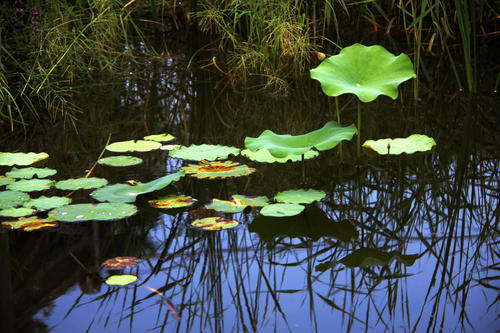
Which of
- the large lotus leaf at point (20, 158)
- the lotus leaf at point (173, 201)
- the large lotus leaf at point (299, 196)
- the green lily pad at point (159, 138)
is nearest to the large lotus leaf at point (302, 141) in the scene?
the large lotus leaf at point (299, 196)

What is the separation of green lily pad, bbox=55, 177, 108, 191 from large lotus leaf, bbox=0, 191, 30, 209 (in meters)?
0.12

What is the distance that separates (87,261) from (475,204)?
1098 mm

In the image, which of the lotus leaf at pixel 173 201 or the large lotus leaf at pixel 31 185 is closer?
the lotus leaf at pixel 173 201

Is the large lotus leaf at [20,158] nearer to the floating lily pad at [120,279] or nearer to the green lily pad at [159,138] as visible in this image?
the green lily pad at [159,138]

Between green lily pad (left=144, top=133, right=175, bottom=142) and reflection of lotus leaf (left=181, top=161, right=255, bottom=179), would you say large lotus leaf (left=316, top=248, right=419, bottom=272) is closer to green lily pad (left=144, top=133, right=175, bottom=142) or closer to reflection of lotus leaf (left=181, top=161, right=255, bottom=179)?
reflection of lotus leaf (left=181, top=161, right=255, bottom=179)

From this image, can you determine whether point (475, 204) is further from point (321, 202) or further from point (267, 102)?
point (267, 102)

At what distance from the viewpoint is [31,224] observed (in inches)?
64.7

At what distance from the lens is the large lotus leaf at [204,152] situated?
2.14 metres

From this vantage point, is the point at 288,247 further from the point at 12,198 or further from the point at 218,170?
the point at 12,198

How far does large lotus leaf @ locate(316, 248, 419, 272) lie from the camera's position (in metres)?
1.46

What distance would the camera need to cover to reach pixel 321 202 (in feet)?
5.91

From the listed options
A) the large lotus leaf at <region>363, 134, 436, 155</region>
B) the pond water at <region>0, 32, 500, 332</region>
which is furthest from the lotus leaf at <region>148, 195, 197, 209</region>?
the large lotus leaf at <region>363, 134, 436, 155</region>

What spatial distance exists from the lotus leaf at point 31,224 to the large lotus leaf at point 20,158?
1.62 feet

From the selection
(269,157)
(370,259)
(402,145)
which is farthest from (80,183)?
(402,145)
